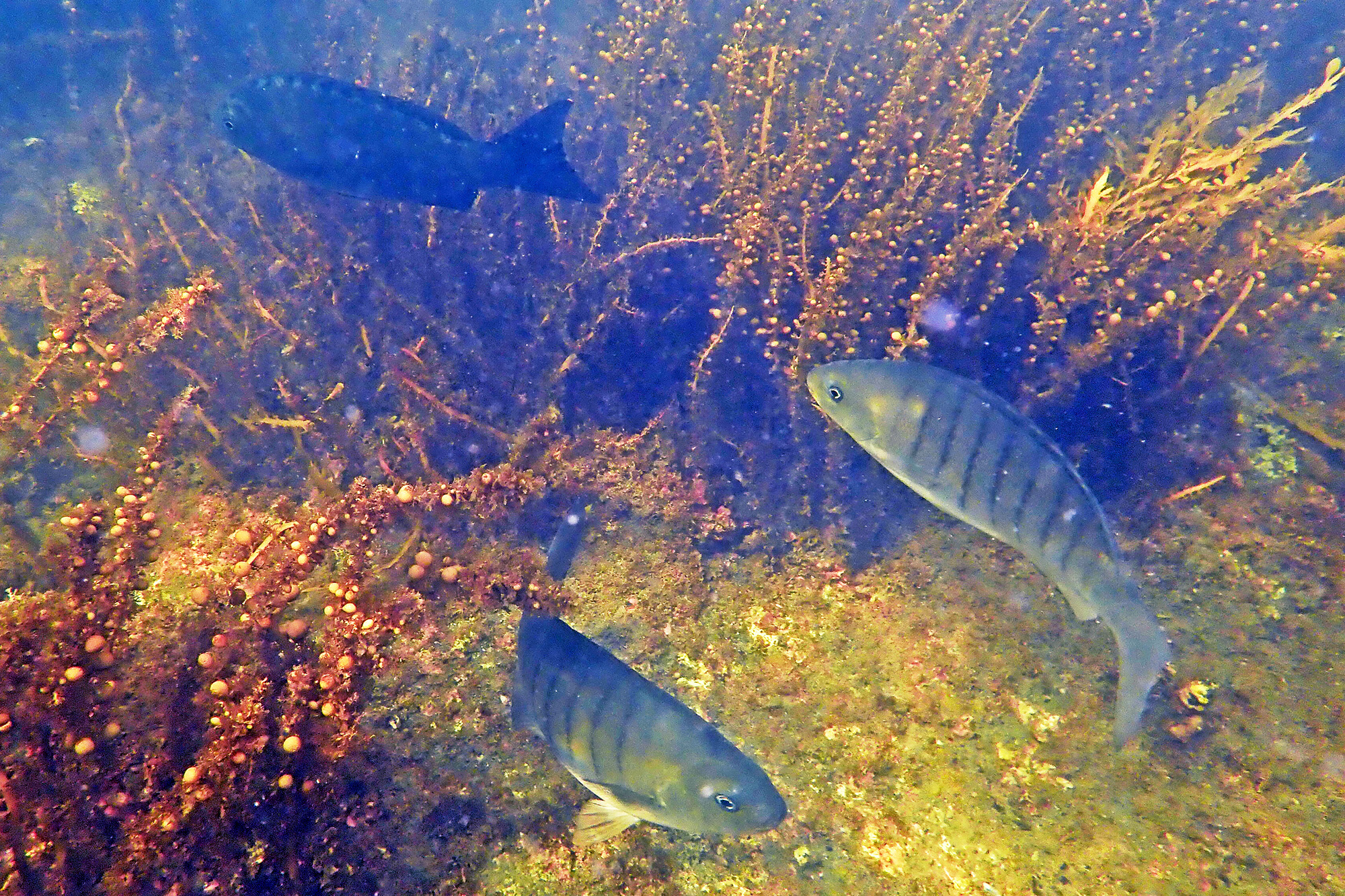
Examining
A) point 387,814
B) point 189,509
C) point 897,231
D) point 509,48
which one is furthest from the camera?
point 509,48

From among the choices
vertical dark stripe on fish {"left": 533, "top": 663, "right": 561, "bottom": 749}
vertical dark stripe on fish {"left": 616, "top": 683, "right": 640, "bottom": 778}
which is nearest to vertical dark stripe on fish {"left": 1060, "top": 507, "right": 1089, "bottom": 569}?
vertical dark stripe on fish {"left": 616, "top": 683, "right": 640, "bottom": 778}

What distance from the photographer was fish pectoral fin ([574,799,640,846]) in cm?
300

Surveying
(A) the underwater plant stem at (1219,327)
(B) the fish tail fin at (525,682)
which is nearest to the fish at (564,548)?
(B) the fish tail fin at (525,682)

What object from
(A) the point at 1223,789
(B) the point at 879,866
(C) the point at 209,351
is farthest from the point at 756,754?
(C) the point at 209,351

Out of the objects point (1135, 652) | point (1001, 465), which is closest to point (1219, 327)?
point (1135, 652)

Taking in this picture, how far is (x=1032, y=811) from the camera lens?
11.3 feet

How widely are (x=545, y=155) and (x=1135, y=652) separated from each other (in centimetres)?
511

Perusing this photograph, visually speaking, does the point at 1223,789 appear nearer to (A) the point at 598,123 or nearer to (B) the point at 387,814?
(B) the point at 387,814

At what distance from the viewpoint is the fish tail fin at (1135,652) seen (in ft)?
10.1

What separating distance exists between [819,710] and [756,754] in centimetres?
54

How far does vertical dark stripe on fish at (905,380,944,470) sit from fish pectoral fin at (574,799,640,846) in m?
2.34

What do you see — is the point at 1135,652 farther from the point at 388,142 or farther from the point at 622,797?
the point at 388,142

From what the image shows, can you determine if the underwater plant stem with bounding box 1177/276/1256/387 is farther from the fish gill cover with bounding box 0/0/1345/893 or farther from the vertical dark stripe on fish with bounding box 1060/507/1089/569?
the vertical dark stripe on fish with bounding box 1060/507/1089/569

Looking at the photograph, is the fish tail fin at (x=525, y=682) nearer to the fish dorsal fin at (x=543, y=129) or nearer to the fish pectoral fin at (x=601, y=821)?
the fish pectoral fin at (x=601, y=821)
